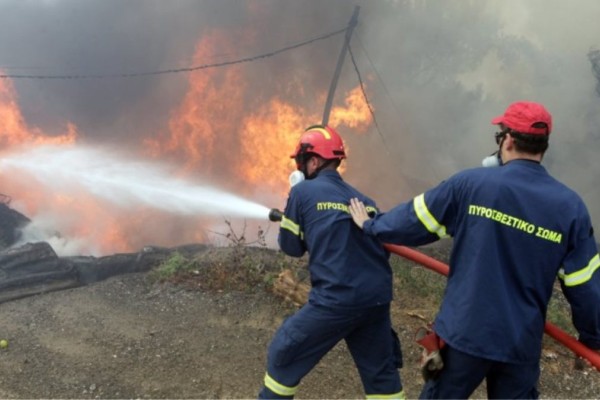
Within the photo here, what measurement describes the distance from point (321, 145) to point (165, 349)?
107 inches

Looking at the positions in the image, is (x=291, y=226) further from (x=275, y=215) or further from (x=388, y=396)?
(x=388, y=396)

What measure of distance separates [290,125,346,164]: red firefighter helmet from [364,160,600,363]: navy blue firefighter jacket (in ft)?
3.74

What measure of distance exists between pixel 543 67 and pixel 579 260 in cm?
1814

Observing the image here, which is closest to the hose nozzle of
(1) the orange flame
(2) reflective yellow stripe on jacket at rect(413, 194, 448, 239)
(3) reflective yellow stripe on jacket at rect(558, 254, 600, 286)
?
(2) reflective yellow stripe on jacket at rect(413, 194, 448, 239)

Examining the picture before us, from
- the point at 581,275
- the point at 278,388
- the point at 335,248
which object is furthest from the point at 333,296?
the point at 581,275

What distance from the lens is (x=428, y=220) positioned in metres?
2.62

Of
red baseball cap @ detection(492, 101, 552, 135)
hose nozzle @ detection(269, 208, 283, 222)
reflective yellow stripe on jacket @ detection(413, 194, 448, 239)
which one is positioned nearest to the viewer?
red baseball cap @ detection(492, 101, 552, 135)

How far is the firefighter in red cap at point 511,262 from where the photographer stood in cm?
238

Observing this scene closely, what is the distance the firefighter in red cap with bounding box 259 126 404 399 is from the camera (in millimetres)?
3094

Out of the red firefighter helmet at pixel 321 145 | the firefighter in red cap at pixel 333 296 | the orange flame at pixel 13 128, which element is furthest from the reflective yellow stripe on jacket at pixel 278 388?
the orange flame at pixel 13 128

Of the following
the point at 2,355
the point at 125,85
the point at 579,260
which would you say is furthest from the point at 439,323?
the point at 125,85

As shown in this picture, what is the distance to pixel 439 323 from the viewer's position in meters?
2.61

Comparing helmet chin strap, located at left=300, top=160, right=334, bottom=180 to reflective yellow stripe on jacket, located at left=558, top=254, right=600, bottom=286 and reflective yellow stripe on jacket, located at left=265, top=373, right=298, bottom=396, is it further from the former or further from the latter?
reflective yellow stripe on jacket, located at left=558, top=254, right=600, bottom=286

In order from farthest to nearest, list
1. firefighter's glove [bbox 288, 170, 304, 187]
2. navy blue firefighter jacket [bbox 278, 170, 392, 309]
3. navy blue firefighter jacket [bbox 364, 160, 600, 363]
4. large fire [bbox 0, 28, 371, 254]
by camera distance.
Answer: large fire [bbox 0, 28, 371, 254]
firefighter's glove [bbox 288, 170, 304, 187]
navy blue firefighter jacket [bbox 278, 170, 392, 309]
navy blue firefighter jacket [bbox 364, 160, 600, 363]
